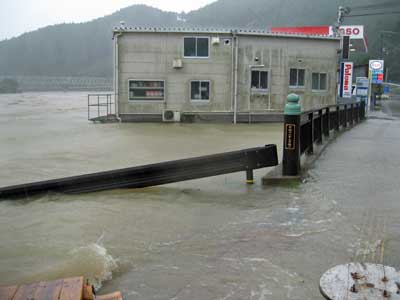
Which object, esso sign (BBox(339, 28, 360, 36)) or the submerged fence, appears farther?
esso sign (BBox(339, 28, 360, 36))

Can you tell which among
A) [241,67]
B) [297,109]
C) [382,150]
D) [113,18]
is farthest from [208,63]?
[113,18]

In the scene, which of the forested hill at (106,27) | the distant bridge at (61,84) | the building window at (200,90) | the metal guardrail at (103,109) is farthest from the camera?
the forested hill at (106,27)

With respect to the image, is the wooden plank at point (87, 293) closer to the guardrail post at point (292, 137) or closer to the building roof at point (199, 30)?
the guardrail post at point (292, 137)

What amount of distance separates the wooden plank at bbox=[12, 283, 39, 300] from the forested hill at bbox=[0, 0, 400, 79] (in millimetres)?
110441

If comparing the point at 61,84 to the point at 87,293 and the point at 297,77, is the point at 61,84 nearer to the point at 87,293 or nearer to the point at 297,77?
the point at 297,77

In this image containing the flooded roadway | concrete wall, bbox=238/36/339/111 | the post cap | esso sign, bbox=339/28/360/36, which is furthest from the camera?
esso sign, bbox=339/28/360/36

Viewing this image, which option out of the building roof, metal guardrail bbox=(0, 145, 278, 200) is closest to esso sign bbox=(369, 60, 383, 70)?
the building roof

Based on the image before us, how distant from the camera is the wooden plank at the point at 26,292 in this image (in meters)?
3.54

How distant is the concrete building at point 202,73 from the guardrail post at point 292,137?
1688 cm

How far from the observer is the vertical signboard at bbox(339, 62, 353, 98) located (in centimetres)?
2886

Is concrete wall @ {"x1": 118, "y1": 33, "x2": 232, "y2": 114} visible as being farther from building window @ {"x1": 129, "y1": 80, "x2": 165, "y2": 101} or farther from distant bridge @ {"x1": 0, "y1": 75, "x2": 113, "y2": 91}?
distant bridge @ {"x1": 0, "y1": 75, "x2": 113, "y2": 91}

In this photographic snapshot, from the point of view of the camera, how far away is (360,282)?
3.96 meters

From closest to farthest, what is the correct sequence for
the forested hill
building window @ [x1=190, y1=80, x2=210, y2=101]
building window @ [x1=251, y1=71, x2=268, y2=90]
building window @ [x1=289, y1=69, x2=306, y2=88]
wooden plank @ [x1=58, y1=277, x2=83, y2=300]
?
wooden plank @ [x1=58, y1=277, x2=83, y2=300]
building window @ [x1=190, y1=80, x2=210, y2=101]
building window @ [x1=251, y1=71, x2=268, y2=90]
building window @ [x1=289, y1=69, x2=306, y2=88]
the forested hill

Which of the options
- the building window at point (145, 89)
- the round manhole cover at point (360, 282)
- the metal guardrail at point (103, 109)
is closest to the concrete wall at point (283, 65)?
the building window at point (145, 89)
